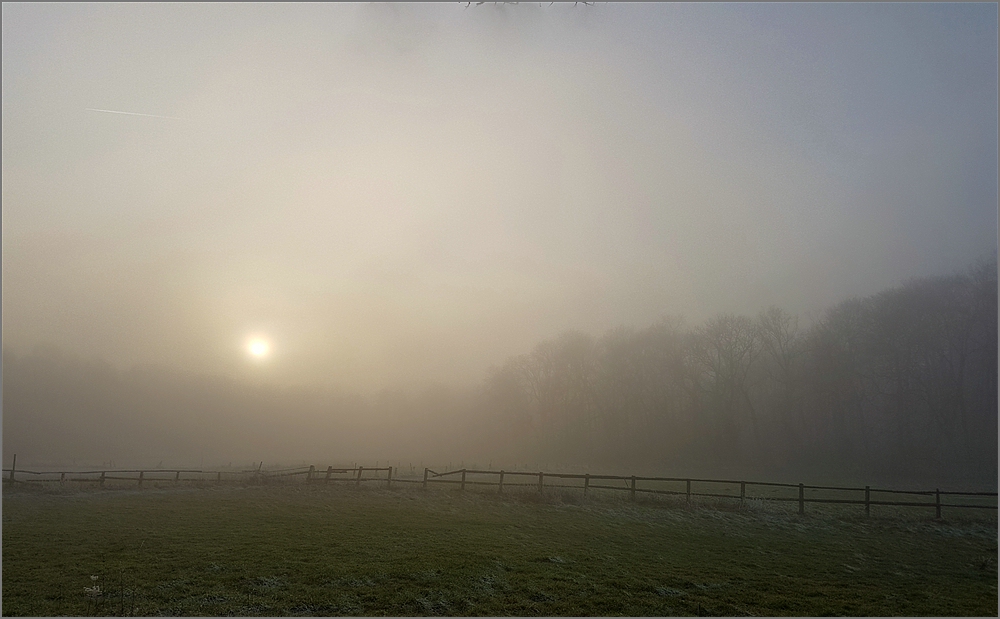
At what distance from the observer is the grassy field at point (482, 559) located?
1384 centimetres

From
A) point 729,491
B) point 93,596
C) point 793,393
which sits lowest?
point 729,491

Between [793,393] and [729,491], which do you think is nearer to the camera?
[729,491]

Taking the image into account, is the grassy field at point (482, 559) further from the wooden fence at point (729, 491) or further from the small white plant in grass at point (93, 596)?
the wooden fence at point (729, 491)

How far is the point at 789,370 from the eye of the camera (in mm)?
73750

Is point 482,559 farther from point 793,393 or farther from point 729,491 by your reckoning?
point 793,393

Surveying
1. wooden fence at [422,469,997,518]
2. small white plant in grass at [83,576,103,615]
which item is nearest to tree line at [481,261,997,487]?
wooden fence at [422,469,997,518]

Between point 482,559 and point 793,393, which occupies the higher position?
point 793,393

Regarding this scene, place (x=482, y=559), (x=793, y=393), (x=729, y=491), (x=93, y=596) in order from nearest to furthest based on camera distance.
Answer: (x=93, y=596) → (x=482, y=559) → (x=729, y=491) → (x=793, y=393)

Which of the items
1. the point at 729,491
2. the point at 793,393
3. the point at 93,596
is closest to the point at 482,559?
the point at 93,596

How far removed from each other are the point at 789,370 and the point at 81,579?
77623mm

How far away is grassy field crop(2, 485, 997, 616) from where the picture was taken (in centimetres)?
1384

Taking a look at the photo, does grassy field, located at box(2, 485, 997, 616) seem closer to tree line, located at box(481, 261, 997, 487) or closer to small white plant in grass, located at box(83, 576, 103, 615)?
small white plant in grass, located at box(83, 576, 103, 615)

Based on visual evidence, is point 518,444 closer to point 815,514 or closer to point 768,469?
point 768,469

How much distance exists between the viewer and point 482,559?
1769 centimetres
